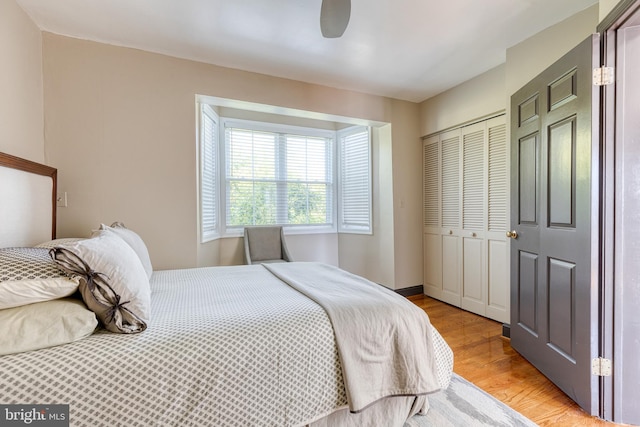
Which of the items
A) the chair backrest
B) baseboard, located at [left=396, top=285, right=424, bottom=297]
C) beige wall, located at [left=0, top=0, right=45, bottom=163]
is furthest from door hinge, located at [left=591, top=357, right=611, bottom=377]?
beige wall, located at [left=0, top=0, right=45, bottom=163]

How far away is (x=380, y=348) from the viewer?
1262 millimetres

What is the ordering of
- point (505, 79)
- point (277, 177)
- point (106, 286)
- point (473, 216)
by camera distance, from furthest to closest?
point (277, 177), point (473, 216), point (505, 79), point (106, 286)

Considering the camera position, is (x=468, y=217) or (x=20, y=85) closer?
(x=20, y=85)

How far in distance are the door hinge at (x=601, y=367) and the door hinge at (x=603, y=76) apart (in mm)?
1465

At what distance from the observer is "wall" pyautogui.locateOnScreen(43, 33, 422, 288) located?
7.38ft

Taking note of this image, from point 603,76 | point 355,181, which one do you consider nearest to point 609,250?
point 603,76

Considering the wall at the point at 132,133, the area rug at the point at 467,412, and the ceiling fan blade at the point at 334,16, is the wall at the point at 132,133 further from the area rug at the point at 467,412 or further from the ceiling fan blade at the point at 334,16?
the area rug at the point at 467,412

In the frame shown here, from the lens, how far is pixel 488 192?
294 cm

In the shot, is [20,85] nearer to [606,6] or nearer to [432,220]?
[606,6]

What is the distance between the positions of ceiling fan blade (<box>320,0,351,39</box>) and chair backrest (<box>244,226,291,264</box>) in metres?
2.38

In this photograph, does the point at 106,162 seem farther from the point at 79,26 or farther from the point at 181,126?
the point at 79,26

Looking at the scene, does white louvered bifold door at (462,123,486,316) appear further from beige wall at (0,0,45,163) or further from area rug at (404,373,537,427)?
beige wall at (0,0,45,163)

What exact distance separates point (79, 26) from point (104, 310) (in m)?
2.27

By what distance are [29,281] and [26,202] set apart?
4.01 feet
